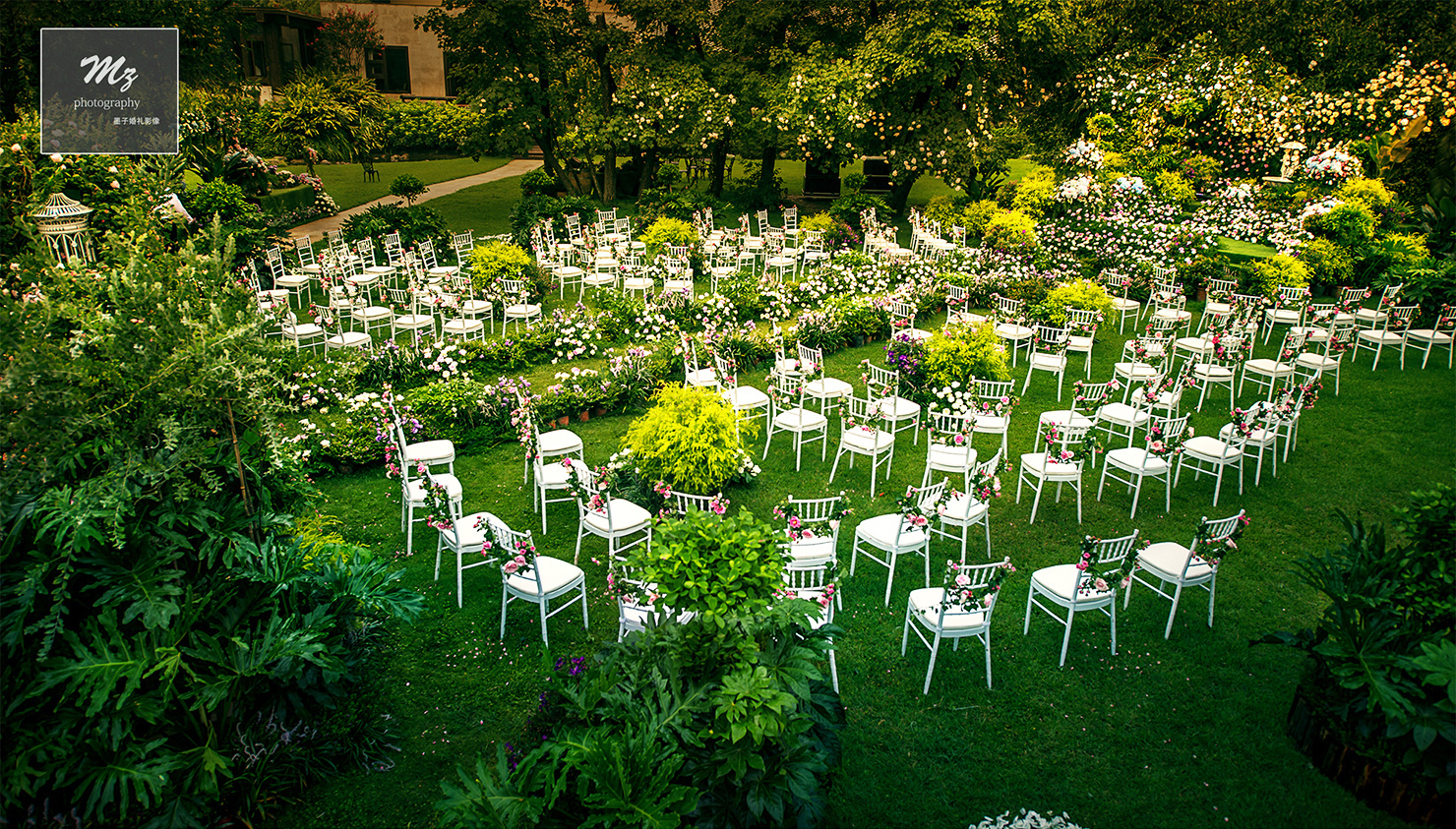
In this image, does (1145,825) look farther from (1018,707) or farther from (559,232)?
(559,232)

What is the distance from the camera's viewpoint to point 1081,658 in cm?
612

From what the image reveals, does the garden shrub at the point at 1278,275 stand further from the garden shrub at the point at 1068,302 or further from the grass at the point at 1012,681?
the grass at the point at 1012,681

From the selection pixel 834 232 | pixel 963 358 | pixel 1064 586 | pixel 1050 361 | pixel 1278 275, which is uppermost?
pixel 834 232

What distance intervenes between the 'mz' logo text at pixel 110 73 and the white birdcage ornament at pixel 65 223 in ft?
21.3

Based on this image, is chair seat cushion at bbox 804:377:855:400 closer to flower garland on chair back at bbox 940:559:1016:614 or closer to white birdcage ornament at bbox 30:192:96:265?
flower garland on chair back at bbox 940:559:1016:614

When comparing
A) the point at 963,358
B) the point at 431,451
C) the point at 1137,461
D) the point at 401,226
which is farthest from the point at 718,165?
the point at 1137,461

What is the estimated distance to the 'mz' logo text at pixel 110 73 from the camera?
588 centimetres

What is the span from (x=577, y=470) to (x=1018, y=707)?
4.11 m

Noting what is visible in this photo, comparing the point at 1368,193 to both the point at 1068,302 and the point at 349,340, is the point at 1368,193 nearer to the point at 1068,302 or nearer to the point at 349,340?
the point at 1068,302

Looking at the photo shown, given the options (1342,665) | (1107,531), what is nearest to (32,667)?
(1342,665)

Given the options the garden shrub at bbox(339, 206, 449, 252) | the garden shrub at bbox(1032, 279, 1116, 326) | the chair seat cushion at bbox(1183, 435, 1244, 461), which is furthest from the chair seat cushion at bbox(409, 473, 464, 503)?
the garden shrub at bbox(339, 206, 449, 252)

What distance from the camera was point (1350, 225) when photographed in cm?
1620

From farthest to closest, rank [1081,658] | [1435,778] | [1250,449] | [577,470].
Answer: [1250,449]
[577,470]
[1081,658]
[1435,778]

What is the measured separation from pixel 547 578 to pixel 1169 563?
16.6ft
